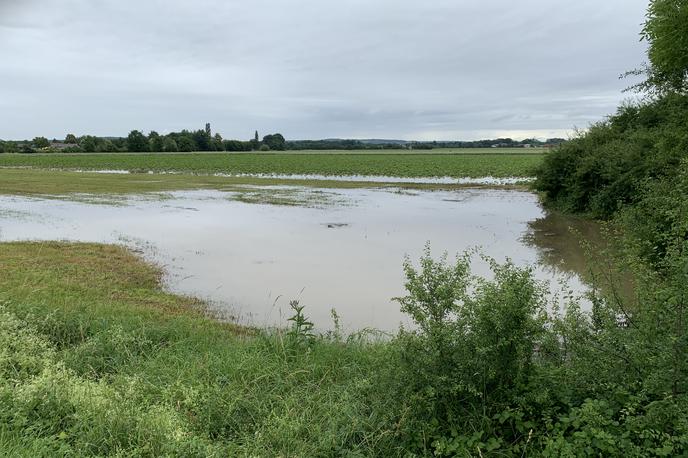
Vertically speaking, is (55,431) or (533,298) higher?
(533,298)

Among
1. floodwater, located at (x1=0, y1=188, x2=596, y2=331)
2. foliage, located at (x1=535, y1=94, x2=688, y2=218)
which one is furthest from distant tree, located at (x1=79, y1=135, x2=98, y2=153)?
foliage, located at (x1=535, y1=94, x2=688, y2=218)

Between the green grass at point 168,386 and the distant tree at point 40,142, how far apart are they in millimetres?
137887

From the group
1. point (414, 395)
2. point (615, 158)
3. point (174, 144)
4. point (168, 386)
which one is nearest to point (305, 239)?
point (168, 386)

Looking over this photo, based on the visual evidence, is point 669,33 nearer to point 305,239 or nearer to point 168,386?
point 305,239

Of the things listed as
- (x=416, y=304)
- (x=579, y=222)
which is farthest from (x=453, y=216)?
(x=416, y=304)

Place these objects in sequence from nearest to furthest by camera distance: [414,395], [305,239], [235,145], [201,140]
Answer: [414,395] < [305,239] < [201,140] < [235,145]

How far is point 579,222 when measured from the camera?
1897 centimetres

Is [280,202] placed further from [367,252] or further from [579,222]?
[579,222]

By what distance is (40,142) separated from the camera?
404ft

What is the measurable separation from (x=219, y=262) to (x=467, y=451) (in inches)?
367

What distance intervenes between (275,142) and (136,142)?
40985 millimetres

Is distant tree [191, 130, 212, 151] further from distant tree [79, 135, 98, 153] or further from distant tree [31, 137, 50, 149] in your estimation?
distant tree [31, 137, 50, 149]

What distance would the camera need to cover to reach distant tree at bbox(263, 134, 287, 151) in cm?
13881

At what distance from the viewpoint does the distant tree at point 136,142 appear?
113875 millimetres
